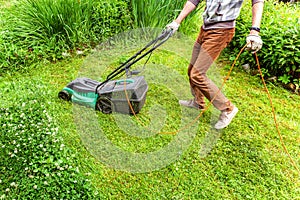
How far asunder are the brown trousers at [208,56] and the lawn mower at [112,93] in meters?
0.39

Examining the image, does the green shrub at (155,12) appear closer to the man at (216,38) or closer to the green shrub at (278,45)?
the green shrub at (278,45)

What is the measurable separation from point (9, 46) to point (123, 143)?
2.06m

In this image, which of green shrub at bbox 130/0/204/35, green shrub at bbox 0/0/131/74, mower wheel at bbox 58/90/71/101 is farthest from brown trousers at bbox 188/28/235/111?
green shrub at bbox 0/0/131/74

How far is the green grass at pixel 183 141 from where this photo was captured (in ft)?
8.17

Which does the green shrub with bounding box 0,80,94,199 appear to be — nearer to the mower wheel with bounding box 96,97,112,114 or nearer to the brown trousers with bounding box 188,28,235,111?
the mower wheel with bounding box 96,97,112,114

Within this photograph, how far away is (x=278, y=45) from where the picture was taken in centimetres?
382

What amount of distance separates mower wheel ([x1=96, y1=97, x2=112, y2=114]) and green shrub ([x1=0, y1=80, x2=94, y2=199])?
18.6 inches

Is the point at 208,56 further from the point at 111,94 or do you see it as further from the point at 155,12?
the point at 155,12

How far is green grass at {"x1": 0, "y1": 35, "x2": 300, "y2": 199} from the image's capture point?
2490 millimetres

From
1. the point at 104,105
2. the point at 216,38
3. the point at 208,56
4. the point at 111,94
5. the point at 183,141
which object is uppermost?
the point at 216,38

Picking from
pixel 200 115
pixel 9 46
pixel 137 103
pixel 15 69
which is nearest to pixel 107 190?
pixel 137 103

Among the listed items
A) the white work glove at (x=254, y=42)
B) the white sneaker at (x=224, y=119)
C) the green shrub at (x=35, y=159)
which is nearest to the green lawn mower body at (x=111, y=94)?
the green shrub at (x=35, y=159)

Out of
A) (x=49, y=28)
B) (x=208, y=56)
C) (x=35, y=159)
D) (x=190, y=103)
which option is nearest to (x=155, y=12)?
(x=49, y=28)

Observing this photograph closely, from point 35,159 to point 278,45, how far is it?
10.3 ft
